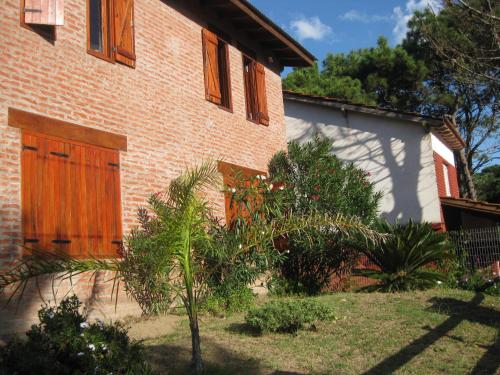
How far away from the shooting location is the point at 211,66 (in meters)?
11.2

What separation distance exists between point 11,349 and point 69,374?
18.5 inches

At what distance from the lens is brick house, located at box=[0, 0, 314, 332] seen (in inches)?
267

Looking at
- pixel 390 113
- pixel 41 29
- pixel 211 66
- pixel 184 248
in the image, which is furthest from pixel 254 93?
pixel 184 248

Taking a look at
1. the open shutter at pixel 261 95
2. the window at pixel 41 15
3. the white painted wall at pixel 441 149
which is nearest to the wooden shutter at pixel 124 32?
the window at pixel 41 15

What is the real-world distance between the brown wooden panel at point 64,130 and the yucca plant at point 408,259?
18.2 ft

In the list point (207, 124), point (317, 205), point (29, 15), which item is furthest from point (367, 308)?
point (29, 15)

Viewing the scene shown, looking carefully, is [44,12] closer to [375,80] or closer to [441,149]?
[441,149]

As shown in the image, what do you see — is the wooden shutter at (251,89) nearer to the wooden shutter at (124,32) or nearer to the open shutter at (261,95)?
the open shutter at (261,95)

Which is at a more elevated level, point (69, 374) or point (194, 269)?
point (194, 269)

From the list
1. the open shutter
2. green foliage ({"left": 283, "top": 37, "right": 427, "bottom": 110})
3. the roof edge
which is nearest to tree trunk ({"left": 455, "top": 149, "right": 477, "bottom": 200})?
green foliage ({"left": 283, "top": 37, "right": 427, "bottom": 110})

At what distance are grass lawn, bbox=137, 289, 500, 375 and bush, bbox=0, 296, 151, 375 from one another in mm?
1024

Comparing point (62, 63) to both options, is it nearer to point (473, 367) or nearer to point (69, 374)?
point (69, 374)

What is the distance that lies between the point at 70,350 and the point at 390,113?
14.3m

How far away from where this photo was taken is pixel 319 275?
12.0 meters
